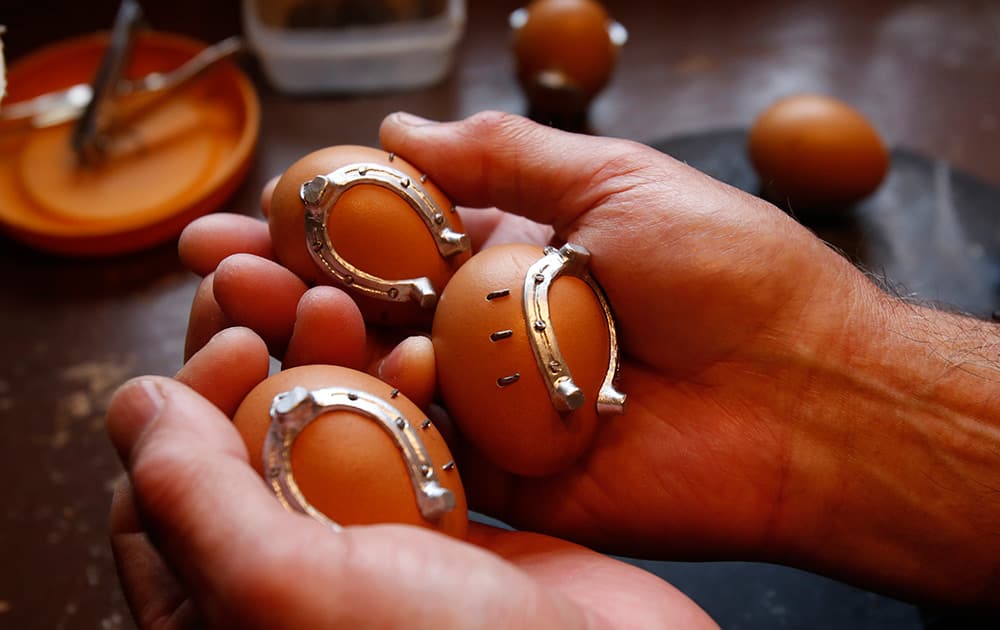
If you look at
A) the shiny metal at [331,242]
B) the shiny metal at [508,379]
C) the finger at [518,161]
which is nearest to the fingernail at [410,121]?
the finger at [518,161]

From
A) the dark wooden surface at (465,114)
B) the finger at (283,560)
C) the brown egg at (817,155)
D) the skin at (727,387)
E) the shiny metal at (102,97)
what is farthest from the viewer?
the shiny metal at (102,97)

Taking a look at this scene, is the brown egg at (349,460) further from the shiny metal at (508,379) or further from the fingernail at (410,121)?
the fingernail at (410,121)

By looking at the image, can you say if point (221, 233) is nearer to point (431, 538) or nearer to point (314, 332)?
point (314, 332)

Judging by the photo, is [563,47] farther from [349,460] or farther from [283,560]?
[283,560]

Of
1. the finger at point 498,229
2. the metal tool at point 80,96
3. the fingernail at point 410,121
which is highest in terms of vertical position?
the fingernail at point 410,121

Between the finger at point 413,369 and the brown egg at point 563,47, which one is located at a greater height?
the brown egg at point 563,47

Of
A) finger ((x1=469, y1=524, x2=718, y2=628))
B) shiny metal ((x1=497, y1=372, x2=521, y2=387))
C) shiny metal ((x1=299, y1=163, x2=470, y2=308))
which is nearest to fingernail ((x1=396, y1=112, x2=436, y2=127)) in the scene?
shiny metal ((x1=299, y1=163, x2=470, y2=308))

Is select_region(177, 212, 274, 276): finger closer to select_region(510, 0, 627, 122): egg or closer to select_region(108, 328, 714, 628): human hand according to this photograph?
select_region(108, 328, 714, 628): human hand

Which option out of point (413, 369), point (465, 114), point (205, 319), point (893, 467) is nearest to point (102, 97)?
point (465, 114)
